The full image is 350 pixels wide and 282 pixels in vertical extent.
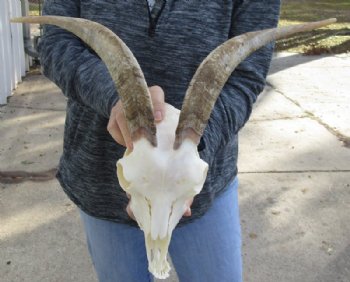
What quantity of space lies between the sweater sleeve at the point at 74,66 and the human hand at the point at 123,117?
4.7 inches

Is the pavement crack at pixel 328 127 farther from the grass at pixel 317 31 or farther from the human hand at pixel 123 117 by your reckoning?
the human hand at pixel 123 117

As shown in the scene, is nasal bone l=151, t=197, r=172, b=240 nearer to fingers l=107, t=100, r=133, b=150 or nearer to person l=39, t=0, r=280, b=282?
fingers l=107, t=100, r=133, b=150

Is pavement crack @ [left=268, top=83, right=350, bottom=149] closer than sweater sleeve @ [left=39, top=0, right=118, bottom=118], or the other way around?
sweater sleeve @ [left=39, top=0, right=118, bottom=118]

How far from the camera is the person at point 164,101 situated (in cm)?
188

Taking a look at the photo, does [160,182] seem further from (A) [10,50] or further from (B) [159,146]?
(A) [10,50]

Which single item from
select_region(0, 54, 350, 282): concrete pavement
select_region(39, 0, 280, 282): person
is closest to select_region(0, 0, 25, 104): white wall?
select_region(0, 54, 350, 282): concrete pavement

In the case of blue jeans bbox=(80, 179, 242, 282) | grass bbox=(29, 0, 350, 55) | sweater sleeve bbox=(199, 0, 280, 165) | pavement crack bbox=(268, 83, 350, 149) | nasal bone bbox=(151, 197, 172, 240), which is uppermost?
sweater sleeve bbox=(199, 0, 280, 165)

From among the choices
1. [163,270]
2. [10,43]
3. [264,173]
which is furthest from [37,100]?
[163,270]

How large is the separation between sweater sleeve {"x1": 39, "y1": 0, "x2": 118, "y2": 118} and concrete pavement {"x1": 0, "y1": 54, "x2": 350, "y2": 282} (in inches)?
85.8

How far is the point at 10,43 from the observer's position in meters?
7.27

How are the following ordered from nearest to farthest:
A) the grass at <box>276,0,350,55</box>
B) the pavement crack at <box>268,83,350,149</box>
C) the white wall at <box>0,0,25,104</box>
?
the pavement crack at <box>268,83,350,149</box> < the white wall at <box>0,0,25,104</box> < the grass at <box>276,0,350,55</box>

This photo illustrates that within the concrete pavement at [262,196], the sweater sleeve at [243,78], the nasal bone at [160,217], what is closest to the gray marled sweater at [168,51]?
the sweater sleeve at [243,78]

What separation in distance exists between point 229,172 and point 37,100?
5.38m

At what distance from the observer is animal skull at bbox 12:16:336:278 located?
1.41 m
